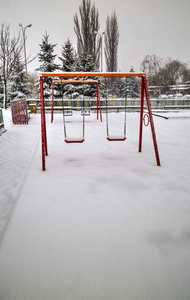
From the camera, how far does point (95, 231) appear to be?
1835mm

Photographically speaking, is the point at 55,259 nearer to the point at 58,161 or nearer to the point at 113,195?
the point at 113,195

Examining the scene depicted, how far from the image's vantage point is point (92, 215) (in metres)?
2.08

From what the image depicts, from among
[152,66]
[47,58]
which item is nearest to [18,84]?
[47,58]

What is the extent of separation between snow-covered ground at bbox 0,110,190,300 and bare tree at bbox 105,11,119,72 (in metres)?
29.6

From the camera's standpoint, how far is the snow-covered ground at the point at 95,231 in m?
1.32

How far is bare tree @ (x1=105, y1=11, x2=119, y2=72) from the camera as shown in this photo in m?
29.8

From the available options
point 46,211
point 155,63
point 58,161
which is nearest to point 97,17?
point 155,63

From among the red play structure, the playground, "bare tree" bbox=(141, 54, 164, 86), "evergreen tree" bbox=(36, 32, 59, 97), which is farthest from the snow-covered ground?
"bare tree" bbox=(141, 54, 164, 86)

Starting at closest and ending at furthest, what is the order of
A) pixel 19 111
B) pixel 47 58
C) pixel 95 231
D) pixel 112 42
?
pixel 95 231
pixel 19 111
pixel 47 58
pixel 112 42

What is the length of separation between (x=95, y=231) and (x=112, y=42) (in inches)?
1297

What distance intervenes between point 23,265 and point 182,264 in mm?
1194

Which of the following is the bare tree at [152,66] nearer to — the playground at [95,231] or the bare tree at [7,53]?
the bare tree at [7,53]

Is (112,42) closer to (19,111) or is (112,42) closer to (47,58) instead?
(47,58)

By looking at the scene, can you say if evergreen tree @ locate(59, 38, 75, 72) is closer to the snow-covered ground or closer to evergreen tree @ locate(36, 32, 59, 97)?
evergreen tree @ locate(36, 32, 59, 97)
